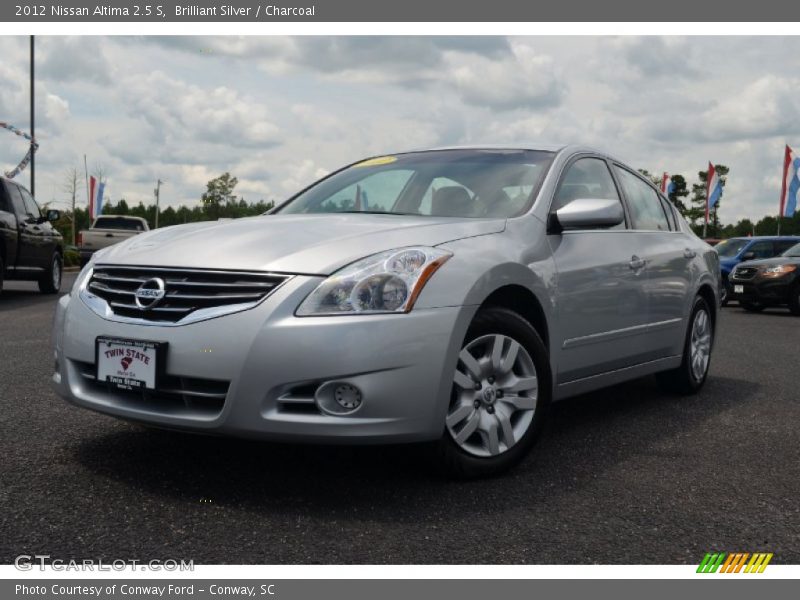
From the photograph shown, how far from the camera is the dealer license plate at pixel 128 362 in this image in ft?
11.2

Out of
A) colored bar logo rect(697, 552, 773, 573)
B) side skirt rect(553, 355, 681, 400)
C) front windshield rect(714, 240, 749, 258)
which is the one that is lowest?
colored bar logo rect(697, 552, 773, 573)

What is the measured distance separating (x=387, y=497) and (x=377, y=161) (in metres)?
2.47

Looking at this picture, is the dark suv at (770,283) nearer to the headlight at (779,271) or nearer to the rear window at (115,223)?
the headlight at (779,271)

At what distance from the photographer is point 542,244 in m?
4.30

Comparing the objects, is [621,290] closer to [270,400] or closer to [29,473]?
[270,400]

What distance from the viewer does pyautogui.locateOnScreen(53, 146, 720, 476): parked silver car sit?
3324 millimetres

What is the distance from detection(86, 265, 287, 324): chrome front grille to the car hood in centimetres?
4

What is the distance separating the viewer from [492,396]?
3.83 metres

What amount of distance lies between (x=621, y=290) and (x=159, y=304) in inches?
102

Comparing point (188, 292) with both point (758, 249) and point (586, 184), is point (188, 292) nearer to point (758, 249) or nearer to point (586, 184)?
point (586, 184)

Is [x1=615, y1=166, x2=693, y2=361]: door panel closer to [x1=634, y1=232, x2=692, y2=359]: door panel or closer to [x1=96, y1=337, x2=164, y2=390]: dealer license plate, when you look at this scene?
[x1=634, y1=232, x2=692, y2=359]: door panel

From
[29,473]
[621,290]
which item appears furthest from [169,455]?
[621,290]

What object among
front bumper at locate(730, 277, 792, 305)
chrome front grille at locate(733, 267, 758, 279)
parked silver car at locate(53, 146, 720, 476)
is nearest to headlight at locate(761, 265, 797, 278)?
front bumper at locate(730, 277, 792, 305)

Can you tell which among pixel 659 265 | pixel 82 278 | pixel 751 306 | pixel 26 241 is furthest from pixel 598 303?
pixel 751 306
